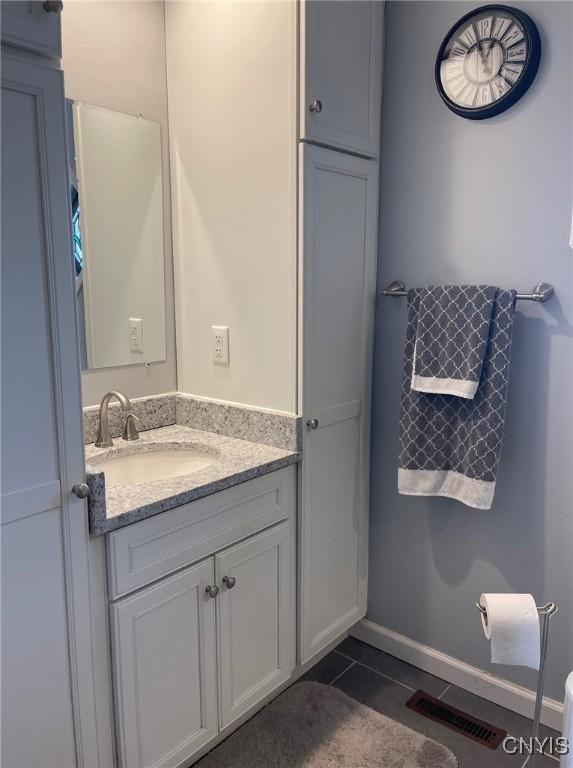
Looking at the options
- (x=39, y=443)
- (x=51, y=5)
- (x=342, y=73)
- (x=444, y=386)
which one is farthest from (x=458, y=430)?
(x=51, y=5)

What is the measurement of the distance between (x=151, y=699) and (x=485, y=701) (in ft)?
3.86

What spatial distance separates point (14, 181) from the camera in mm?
1080

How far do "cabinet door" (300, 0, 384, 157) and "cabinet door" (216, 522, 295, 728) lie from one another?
47.0 inches

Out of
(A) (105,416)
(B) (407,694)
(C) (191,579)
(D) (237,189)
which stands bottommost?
(B) (407,694)

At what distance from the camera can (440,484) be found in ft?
6.27

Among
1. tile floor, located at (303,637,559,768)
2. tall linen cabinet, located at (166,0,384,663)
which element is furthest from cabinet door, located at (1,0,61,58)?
tile floor, located at (303,637,559,768)

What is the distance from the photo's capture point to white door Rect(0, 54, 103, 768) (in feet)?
3.58

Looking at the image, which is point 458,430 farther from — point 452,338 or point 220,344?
point 220,344

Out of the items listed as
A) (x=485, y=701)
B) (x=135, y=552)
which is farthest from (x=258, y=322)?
(x=485, y=701)

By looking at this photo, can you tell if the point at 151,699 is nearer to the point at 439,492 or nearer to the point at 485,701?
the point at 439,492

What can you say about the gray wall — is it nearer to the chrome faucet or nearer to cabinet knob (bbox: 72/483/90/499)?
the chrome faucet

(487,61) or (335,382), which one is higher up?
(487,61)

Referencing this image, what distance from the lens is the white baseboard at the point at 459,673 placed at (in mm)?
1870

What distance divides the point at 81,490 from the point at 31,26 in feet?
2.90
